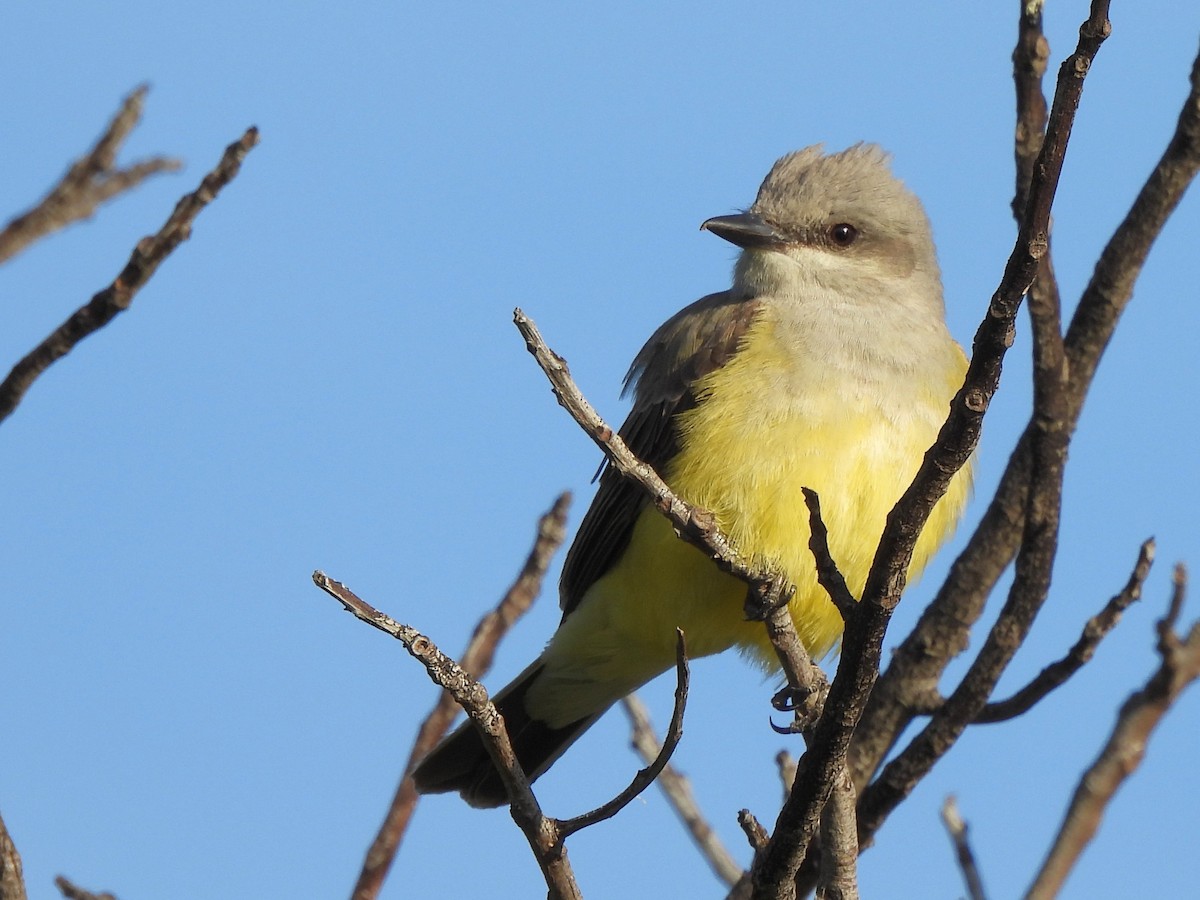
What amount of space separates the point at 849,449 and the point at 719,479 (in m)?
0.45

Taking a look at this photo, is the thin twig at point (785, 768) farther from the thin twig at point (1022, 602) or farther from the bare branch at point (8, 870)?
the bare branch at point (8, 870)

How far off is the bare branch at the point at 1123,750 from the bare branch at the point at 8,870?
8.35 feet

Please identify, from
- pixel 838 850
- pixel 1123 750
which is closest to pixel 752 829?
pixel 838 850

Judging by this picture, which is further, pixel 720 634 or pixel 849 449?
pixel 720 634

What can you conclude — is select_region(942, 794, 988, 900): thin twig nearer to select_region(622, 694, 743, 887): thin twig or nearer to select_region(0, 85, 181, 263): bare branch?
select_region(622, 694, 743, 887): thin twig

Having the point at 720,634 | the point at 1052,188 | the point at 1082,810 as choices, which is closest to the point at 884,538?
the point at 1052,188

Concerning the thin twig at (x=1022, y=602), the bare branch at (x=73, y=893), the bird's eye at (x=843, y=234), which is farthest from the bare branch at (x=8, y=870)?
the bird's eye at (x=843, y=234)

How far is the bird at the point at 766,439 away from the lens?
17.2 feet

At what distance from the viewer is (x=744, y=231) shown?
6.26 metres

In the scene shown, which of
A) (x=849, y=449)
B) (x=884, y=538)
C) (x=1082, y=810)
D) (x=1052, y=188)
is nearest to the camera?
(x=1052, y=188)

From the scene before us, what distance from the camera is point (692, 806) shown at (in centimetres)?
561

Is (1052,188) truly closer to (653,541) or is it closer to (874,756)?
(653,541)

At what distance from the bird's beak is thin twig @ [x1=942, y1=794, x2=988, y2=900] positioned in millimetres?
2430

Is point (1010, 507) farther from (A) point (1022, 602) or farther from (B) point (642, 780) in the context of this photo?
(B) point (642, 780)
